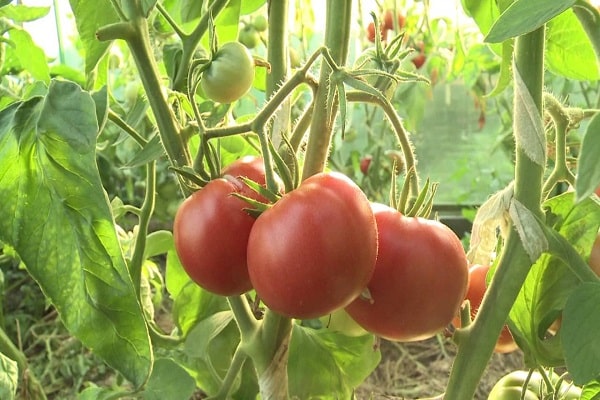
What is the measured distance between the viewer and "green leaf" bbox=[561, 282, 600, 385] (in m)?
0.41

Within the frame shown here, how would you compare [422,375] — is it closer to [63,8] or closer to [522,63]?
[522,63]

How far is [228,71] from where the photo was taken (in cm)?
49

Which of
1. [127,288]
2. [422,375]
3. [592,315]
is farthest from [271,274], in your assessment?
[422,375]

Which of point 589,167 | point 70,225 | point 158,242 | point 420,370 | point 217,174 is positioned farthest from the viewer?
point 420,370

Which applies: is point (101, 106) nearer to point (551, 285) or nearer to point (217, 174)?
point (217, 174)

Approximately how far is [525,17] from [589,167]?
3.1 inches

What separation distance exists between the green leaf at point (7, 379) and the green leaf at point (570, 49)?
20.0 inches

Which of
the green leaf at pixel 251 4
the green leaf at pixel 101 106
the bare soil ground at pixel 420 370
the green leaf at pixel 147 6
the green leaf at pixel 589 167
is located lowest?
the bare soil ground at pixel 420 370

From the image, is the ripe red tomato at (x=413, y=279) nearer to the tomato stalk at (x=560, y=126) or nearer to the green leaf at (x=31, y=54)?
the tomato stalk at (x=560, y=126)

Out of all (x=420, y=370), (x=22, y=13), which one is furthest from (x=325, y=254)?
(x=420, y=370)

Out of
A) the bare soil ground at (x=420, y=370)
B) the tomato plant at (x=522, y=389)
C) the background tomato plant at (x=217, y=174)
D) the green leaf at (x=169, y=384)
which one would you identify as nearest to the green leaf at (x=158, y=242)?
the background tomato plant at (x=217, y=174)

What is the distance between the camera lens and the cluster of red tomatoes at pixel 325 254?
0.40 meters

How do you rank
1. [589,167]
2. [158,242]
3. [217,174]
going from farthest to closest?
1. [158,242]
2. [217,174]
3. [589,167]

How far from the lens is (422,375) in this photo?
4.73 feet
